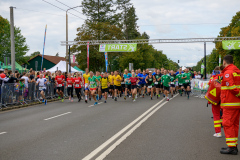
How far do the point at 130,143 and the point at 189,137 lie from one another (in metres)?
1.60

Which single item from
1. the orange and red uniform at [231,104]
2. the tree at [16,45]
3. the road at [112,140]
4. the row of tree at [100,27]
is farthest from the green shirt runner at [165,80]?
the tree at [16,45]

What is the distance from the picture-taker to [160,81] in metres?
21.0

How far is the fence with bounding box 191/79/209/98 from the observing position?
21.4 meters

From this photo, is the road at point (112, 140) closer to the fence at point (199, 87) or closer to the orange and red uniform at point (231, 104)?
the orange and red uniform at point (231, 104)

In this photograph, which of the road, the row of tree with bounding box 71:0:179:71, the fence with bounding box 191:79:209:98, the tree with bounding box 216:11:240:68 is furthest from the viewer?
the tree with bounding box 216:11:240:68

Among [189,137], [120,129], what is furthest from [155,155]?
[120,129]

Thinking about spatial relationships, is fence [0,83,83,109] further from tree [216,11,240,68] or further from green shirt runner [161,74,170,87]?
tree [216,11,240,68]

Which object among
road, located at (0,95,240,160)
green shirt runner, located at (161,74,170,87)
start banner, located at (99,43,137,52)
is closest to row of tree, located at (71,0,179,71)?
start banner, located at (99,43,137,52)

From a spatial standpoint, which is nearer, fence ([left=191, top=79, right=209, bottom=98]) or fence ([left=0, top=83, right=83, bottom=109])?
fence ([left=0, top=83, right=83, bottom=109])

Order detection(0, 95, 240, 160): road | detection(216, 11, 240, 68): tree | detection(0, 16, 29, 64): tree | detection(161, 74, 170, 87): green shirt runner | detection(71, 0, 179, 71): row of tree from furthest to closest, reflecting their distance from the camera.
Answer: detection(0, 16, 29, 64): tree → detection(216, 11, 240, 68): tree → detection(71, 0, 179, 71): row of tree → detection(161, 74, 170, 87): green shirt runner → detection(0, 95, 240, 160): road

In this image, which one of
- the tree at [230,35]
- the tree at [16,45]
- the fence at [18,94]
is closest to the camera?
the fence at [18,94]

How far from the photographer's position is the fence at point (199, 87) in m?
21.4

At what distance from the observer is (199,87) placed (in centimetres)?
2281

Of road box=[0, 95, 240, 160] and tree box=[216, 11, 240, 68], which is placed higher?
tree box=[216, 11, 240, 68]
